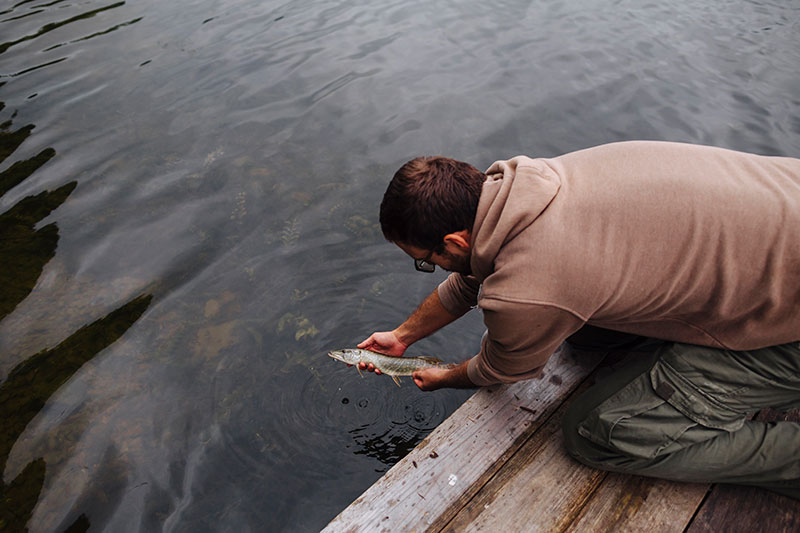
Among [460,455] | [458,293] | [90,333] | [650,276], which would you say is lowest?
[90,333]

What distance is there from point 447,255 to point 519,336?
1.78 feet

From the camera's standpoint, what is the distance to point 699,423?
109 inches

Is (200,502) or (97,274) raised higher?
(97,274)

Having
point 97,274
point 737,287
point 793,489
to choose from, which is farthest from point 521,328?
point 97,274

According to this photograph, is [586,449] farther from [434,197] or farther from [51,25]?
[51,25]

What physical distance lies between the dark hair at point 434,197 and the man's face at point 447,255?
10cm

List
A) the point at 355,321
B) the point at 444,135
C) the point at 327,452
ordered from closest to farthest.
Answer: the point at 327,452
the point at 355,321
the point at 444,135

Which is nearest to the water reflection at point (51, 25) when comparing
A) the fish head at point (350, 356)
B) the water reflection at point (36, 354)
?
the water reflection at point (36, 354)

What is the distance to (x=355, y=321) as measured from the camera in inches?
199

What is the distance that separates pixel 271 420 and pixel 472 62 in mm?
7521

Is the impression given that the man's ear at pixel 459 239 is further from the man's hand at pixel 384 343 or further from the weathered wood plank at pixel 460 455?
the man's hand at pixel 384 343

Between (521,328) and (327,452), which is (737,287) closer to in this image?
(521,328)

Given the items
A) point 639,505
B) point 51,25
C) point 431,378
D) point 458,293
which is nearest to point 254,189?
point 458,293

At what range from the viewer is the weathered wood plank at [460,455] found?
9.21ft
